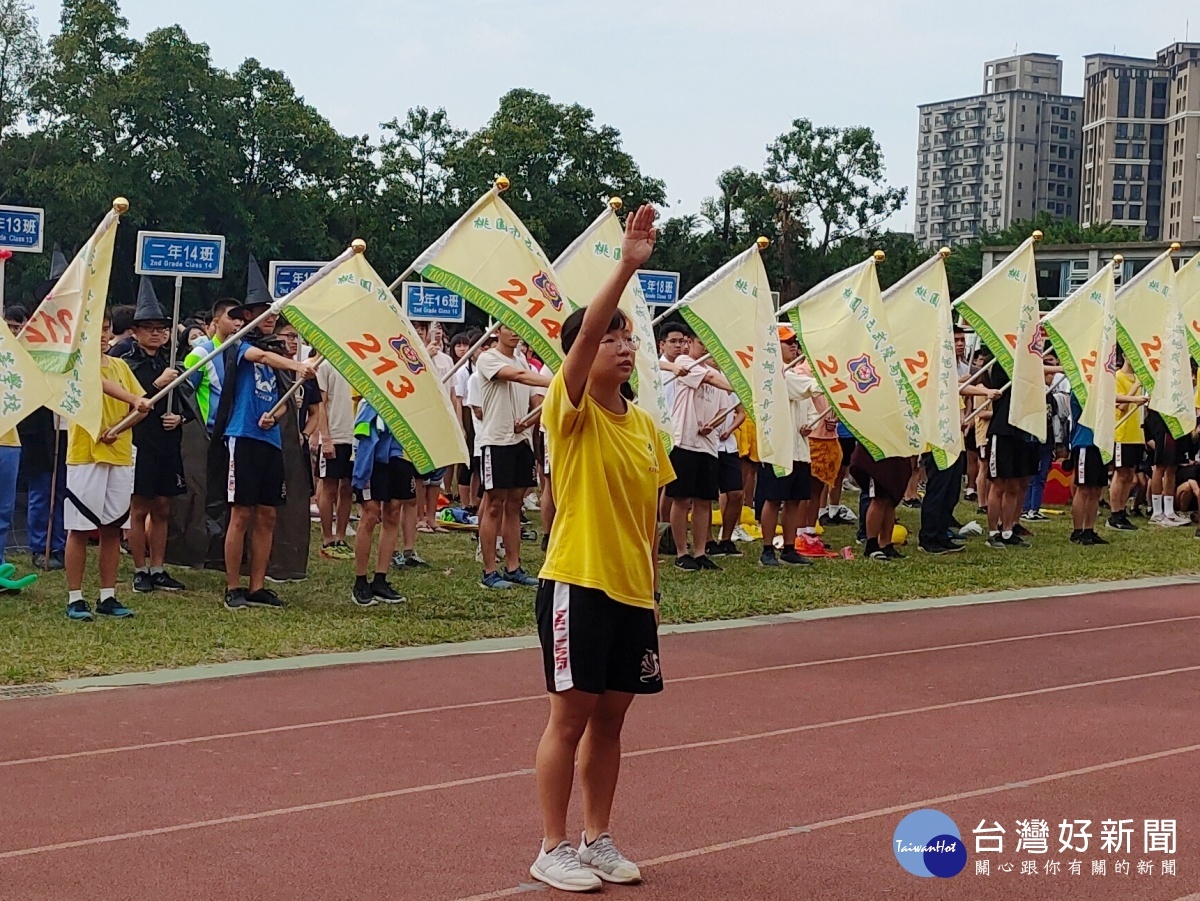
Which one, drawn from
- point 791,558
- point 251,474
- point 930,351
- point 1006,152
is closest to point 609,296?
point 251,474

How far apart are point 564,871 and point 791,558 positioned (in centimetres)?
958

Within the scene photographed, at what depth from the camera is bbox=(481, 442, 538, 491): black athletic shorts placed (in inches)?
480

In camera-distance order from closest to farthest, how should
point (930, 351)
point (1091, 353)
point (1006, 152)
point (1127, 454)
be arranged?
point (930, 351) → point (1091, 353) → point (1127, 454) → point (1006, 152)

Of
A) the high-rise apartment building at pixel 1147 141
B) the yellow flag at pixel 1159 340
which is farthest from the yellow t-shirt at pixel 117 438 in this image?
the high-rise apartment building at pixel 1147 141

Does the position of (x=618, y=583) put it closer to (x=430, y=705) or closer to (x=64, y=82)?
(x=430, y=705)

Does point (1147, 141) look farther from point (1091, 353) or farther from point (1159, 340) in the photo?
point (1091, 353)

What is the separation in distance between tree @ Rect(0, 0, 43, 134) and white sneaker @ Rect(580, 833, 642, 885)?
52926mm

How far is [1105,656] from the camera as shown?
1044 cm

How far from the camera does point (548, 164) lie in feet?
196

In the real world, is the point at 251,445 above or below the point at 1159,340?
Result: below

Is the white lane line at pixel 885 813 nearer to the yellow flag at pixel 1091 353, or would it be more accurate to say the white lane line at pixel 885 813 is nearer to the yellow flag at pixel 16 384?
the yellow flag at pixel 16 384

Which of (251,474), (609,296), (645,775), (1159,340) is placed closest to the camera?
(609,296)

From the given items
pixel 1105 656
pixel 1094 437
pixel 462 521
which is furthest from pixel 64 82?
pixel 1105 656

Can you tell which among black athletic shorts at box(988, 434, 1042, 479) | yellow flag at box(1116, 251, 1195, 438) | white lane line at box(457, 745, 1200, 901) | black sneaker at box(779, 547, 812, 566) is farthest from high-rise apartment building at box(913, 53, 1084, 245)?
white lane line at box(457, 745, 1200, 901)
